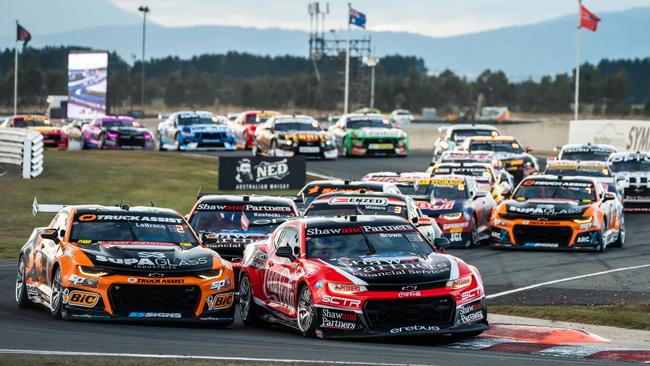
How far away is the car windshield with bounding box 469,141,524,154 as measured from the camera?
4066 centimetres

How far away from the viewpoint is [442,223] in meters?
25.5

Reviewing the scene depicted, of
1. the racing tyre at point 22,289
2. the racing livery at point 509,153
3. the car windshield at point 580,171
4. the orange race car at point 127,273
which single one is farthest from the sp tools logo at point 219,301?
the racing livery at point 509,153

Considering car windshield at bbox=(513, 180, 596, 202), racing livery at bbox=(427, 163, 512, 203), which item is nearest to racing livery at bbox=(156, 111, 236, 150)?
racing livery at bbox=(427, 163, 512, 203)

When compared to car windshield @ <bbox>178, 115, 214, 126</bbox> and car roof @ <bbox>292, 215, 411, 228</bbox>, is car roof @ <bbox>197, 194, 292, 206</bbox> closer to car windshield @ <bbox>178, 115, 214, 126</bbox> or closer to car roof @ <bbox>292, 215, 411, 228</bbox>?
car roof @ <bbox>292, 215, 411, 228</bbox>

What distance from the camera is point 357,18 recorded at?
6975 cm

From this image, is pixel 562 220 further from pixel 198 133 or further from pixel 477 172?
Result: pixel 198 133

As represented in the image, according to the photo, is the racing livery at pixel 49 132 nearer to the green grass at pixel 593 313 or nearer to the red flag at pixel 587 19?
the red flag at pixel 587 19

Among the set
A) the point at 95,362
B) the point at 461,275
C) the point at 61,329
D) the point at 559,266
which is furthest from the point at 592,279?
the point at 95,362

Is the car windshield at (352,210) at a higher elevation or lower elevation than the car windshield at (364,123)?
lower

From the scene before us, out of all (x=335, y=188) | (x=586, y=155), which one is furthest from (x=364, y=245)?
(x=586, y=155)

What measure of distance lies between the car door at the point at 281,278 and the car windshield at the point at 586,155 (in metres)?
23.6

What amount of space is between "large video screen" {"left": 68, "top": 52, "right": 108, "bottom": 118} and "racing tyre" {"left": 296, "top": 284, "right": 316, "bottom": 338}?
54.4 metres

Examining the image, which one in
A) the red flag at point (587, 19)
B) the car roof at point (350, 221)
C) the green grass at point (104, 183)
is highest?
the red flag at point (587, 19)

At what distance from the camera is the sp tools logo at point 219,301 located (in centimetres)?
1465
